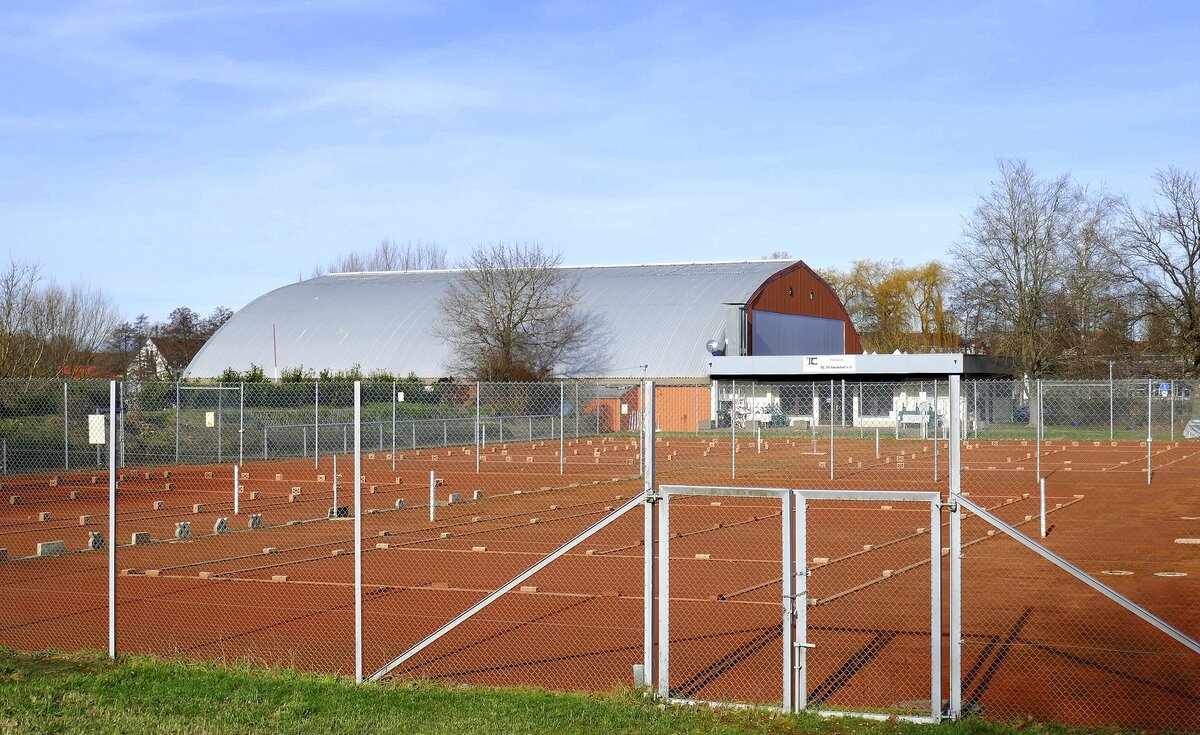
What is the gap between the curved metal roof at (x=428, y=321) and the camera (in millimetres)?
63156

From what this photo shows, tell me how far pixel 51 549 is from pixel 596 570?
8.24 meters

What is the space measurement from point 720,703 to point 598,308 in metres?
59.4

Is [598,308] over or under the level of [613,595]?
over

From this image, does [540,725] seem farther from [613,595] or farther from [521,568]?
[521,568]

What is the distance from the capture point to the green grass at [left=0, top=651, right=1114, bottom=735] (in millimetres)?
8016

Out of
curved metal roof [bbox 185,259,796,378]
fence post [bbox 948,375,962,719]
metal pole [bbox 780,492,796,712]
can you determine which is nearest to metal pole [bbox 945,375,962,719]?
fence post [bbox 948,375,962,719]

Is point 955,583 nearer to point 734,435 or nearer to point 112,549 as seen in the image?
point 112,549

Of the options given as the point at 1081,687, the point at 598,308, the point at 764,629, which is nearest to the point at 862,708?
the point at 1081,687

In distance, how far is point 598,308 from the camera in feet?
222

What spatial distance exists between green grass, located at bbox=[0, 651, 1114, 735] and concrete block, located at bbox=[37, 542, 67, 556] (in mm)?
8183

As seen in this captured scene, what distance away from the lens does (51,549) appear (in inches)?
682

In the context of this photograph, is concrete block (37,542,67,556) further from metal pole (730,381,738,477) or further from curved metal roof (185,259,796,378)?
curved metal roof (185,259,796,378)

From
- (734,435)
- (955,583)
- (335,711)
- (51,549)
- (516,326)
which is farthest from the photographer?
(516,326)

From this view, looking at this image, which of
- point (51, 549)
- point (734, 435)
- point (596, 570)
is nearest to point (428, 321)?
point (734, 435)
